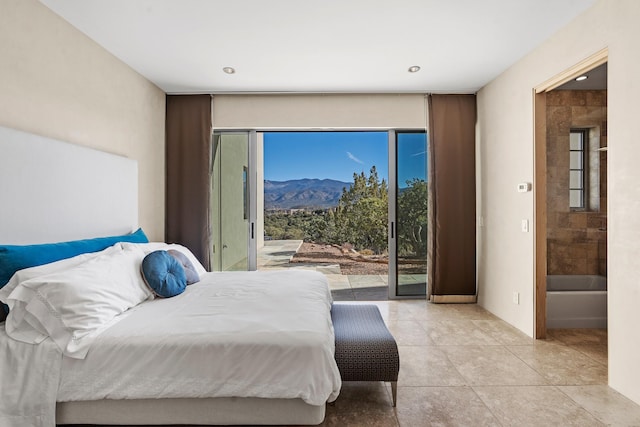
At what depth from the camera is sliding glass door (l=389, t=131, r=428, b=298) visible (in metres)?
4.75

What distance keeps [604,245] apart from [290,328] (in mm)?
4565

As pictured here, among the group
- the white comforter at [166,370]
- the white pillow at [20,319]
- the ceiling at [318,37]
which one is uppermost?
the ceiling at [318,37]

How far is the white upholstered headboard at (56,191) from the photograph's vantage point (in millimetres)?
2252

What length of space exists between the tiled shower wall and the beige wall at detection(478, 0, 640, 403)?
1.01 m

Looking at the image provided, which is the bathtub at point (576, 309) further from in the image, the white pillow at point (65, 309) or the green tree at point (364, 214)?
the green tree at point (364, 214)

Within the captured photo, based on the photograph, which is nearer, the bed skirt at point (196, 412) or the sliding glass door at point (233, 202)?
the bed skirt at point (196, 412)

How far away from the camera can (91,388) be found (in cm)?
182

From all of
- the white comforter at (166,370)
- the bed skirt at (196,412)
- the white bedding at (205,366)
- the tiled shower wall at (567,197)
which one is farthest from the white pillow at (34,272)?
the tiled shower wall at (567,197)

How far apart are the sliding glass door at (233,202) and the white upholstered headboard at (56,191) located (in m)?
1.38

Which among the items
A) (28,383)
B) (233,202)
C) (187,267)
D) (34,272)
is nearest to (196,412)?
(28,383)

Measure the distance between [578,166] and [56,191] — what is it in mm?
5578

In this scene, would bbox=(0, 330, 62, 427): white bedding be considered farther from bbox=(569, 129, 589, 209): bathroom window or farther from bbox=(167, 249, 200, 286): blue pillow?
bbox=(569, 129, 589, 209): bathroom window

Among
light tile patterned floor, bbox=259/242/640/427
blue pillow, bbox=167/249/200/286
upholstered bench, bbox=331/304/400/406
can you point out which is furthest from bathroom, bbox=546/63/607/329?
blue pillow, bbox=167/249/200/286

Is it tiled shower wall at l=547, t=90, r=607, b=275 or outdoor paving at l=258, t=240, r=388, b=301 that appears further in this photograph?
outdoor paving at l=258, t=240, r=388, b=301
